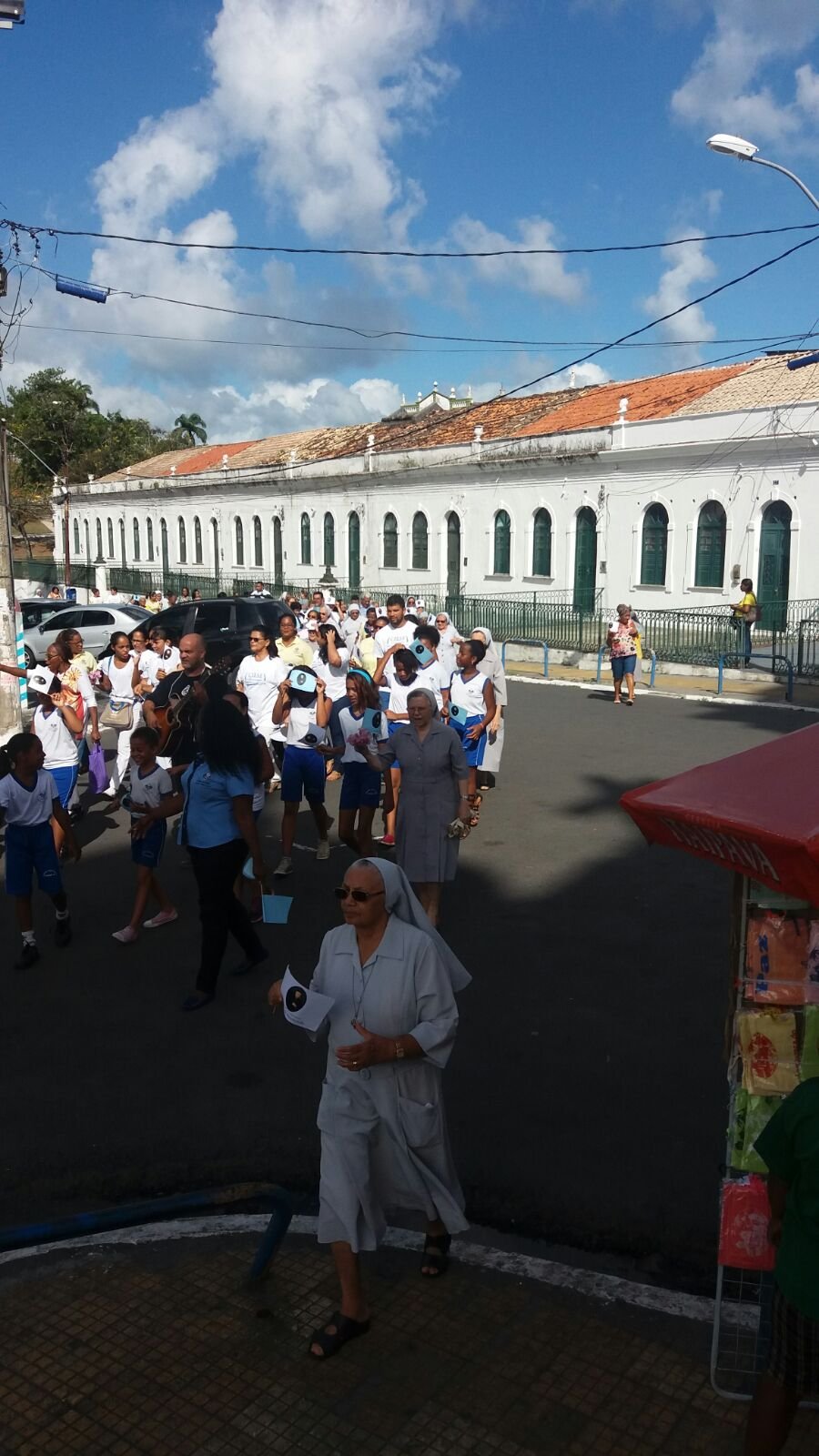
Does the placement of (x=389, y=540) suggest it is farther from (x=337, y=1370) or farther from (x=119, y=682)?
(x=337, y=1370)

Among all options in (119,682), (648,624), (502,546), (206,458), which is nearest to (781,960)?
(119,682)

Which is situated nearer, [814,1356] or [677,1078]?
[814,1356]

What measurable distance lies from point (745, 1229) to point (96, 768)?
8845 millimetres

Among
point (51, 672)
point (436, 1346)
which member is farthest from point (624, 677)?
point (436, 1346)

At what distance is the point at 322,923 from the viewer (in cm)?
782

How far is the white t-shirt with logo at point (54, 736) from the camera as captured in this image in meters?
8.78

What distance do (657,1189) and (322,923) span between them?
3584mm

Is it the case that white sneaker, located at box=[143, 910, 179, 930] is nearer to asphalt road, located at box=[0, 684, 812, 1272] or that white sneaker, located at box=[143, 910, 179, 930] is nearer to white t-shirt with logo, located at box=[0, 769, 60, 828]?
asphalt road, located at box=[0, 684, 812, 1272]

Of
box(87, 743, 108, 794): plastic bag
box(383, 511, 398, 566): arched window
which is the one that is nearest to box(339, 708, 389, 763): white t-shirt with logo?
box(87, 743, 108, 794): plastic bag

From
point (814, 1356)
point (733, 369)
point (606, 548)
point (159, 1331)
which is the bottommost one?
point (159, 1331)

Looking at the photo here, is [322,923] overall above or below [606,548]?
below

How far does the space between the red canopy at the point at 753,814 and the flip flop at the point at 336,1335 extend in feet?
5.94

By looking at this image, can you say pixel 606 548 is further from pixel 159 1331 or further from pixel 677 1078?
pixel 159 1331

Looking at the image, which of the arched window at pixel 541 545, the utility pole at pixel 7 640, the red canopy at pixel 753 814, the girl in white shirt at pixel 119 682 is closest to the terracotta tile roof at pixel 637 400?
the arched window at pixel 541 545
